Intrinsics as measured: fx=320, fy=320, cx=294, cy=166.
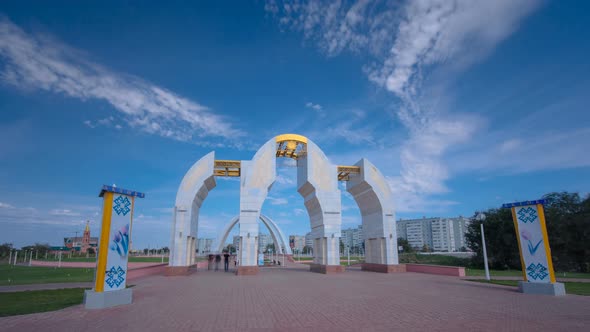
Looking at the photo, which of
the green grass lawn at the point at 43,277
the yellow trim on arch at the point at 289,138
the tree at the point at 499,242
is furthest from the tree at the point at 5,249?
the tree at the point at 499,242

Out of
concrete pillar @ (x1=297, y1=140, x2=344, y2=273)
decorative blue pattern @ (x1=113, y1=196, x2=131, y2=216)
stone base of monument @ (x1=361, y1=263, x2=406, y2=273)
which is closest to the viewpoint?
decorative blue pattern @ (x1=113, y1=196, x2=131, y2=216)

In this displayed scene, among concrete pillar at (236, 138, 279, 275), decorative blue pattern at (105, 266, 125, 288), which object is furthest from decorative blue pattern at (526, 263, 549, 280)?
decorative blue pattern at (105, 266, 125, 288)

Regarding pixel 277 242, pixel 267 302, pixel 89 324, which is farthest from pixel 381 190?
pixel 277 242

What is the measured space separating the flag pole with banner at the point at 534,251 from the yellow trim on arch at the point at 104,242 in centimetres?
1337

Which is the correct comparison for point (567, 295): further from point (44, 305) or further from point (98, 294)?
point (44, 305)

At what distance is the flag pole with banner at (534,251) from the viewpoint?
1068 centimetres

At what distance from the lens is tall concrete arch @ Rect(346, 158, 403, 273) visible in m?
20.5

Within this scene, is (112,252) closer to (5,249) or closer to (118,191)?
(118,191)

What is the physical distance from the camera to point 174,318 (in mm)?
7102

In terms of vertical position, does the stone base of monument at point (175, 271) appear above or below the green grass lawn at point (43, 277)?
above

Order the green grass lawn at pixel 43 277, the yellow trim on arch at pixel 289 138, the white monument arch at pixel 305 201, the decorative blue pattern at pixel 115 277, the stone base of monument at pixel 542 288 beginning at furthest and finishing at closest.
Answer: the yellow trim on arch at pixel 289 138 < the white monument arch at pixel 305 201 < the green grass lawn at pixel 43 277 < the stone base of monument at pixel 542 288 < the decorative blue pattern at pixel 115 277

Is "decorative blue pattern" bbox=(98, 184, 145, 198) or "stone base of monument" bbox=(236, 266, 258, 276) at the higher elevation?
"decorative blue pattern" bbox=(98, 184, 145, 198)

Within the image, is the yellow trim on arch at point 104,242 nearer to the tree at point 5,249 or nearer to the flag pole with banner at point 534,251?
the flag pole with banner at point 534,251

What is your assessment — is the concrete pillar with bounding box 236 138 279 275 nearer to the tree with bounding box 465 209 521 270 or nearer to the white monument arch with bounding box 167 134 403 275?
the white monument arch with bounding box 167 134 403 275
